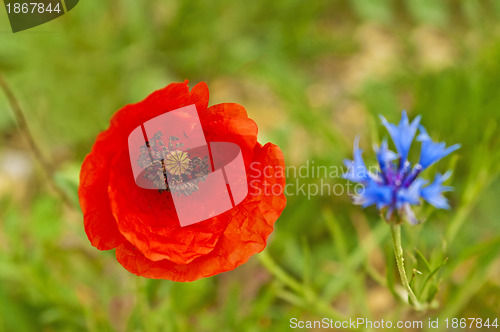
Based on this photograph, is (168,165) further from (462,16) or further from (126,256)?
(462,16)

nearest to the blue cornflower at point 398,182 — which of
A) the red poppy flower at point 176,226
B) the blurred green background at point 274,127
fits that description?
the red poppy flower at point 176,226

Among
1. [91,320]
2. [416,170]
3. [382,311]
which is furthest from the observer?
[382,311]

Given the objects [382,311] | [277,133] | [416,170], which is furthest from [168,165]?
[382,311]

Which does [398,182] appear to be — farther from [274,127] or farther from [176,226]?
[274,127]

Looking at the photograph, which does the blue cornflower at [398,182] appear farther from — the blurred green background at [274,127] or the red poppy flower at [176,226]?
the blurred green background at [274,127]

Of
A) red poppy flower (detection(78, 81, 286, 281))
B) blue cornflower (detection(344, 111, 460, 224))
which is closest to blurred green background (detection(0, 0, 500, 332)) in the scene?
red poppy flower (detection(78, 81, 286, 281))
